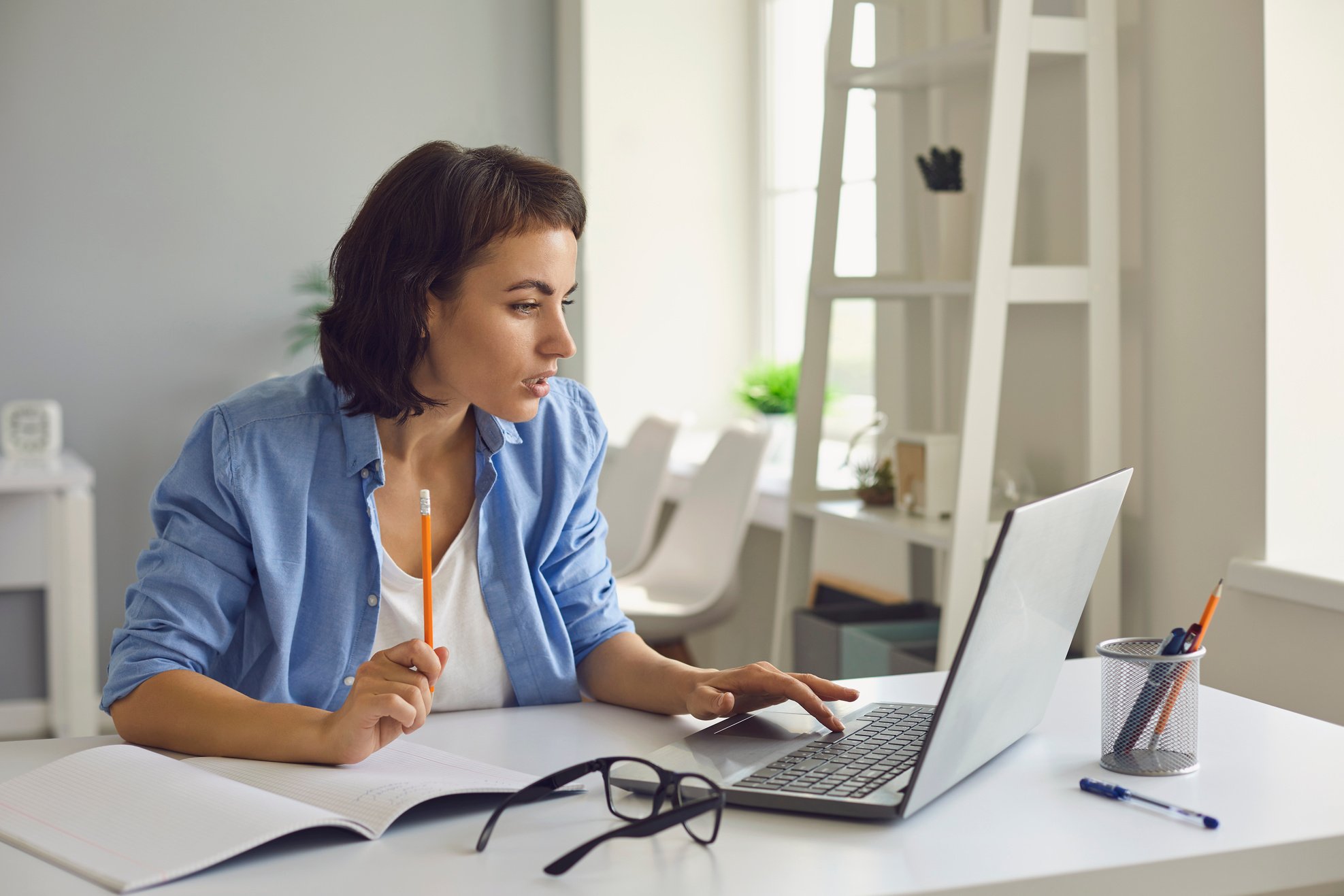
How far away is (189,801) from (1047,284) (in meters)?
1.66

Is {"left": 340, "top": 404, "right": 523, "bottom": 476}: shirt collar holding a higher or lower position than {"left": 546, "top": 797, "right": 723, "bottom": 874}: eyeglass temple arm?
higher

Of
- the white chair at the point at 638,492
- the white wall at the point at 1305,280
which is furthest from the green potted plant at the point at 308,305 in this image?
the white wall at the point at 1305,280

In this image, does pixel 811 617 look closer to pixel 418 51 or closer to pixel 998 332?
pixel 998 332

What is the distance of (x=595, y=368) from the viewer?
13.6ft

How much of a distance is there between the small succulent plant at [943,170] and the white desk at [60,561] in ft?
7.85

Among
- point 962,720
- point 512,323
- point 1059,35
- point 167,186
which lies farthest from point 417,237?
point 167,186

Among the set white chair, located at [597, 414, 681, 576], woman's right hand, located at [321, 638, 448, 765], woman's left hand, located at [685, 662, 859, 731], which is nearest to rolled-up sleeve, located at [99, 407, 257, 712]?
woman's right hand, located at [321, 638, 448, 765]

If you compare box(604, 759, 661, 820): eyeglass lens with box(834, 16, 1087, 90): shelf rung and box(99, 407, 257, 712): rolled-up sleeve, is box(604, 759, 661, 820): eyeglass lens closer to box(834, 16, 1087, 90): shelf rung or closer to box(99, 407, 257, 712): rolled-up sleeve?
box(99, 407, 257, 712): rolled-up sleeve

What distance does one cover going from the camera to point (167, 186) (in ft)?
13.2

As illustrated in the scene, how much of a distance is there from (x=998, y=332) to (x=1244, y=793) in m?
1.24

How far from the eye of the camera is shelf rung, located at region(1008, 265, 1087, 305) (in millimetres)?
2158

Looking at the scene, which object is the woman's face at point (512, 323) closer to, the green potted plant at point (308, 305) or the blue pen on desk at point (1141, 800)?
the blue pen on desk at point (1141, 800)

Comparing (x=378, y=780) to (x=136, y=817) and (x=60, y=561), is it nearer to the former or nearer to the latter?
(x=136, y=817)

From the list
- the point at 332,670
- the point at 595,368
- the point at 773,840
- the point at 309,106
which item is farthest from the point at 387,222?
the point at 309,106
